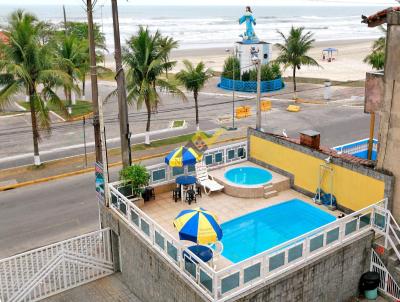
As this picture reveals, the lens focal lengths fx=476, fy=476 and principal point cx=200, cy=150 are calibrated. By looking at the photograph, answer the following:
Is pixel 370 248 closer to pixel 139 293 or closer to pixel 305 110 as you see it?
pixel 139 293

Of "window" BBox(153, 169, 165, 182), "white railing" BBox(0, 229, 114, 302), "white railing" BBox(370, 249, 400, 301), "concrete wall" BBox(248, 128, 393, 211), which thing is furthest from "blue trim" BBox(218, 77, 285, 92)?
"white railing" BBox(370, 249, 400, 301)

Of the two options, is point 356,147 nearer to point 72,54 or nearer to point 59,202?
point 59,202

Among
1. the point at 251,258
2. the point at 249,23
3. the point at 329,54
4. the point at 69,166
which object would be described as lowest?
the point at 69,166

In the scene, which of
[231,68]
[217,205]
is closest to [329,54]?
[231,68]

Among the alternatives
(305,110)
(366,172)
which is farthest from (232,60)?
(366,172)

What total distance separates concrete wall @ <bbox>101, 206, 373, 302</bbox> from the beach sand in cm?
4368

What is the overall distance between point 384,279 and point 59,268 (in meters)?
10.2

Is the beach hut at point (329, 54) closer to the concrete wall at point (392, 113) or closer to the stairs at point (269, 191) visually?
the stairs at point (269, 191)

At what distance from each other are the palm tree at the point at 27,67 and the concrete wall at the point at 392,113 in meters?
15.7

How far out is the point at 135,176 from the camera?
53.9ft

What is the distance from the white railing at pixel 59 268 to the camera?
1465 cm

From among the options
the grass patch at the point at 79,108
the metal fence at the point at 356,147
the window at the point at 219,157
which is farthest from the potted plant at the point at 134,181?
the grass patch at the point at 79,108

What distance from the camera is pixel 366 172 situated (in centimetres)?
1513

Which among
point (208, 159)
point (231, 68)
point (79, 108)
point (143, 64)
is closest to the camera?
point (208, 159)
